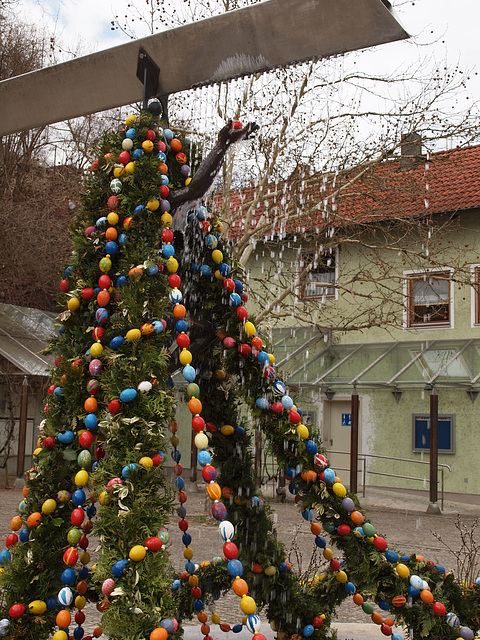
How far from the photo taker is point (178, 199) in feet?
10.8

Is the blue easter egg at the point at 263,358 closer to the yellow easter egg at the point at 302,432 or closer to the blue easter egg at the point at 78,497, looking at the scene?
the yellow easter egg at the point at 302,432

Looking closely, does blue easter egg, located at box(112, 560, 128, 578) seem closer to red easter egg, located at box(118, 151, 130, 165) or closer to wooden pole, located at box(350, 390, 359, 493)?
red easter egg, located at box(118, 151, 130, 165)

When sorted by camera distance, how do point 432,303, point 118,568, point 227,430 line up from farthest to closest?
point 432,303 → point 227,430 → point 118,568

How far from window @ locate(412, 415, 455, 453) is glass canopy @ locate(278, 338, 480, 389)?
1328 mm

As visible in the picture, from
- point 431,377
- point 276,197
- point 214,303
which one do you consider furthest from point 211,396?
point 431,377

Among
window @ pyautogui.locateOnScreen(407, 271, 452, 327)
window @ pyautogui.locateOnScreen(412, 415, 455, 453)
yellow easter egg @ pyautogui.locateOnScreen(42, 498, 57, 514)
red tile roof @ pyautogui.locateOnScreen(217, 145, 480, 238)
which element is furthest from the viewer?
window @ pyautogui.locateOnScreen(407, 271, 452, 327)

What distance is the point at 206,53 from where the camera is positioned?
10.2ft

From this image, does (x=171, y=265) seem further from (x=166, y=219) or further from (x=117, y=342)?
(x=117, y=342)

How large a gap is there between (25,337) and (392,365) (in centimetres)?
788

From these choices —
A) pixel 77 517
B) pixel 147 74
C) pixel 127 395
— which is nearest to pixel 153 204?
pixel 147 74

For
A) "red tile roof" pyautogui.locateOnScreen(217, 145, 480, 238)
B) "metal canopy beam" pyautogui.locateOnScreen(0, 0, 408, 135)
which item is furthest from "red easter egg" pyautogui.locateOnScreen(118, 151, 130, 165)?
"red tile roof" pyautogui.locateOnScreen(217, 145, 480, 238)

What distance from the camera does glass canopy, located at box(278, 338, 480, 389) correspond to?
13922mm

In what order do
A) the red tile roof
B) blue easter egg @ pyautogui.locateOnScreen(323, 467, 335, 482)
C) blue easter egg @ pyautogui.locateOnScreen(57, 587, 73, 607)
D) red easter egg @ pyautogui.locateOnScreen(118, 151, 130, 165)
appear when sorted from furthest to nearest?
the red tile roof < blue easter egg @ pyautogui.locateOnScreen(323, 467, 335, 482) < red easter egg @ pyautogui.locateOnScreen(118, 151, 130, 165) < blue easter egg @ pyautogui.locateOnScreen(57, 587, 73, 607)

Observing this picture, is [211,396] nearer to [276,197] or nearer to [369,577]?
[369,577]
